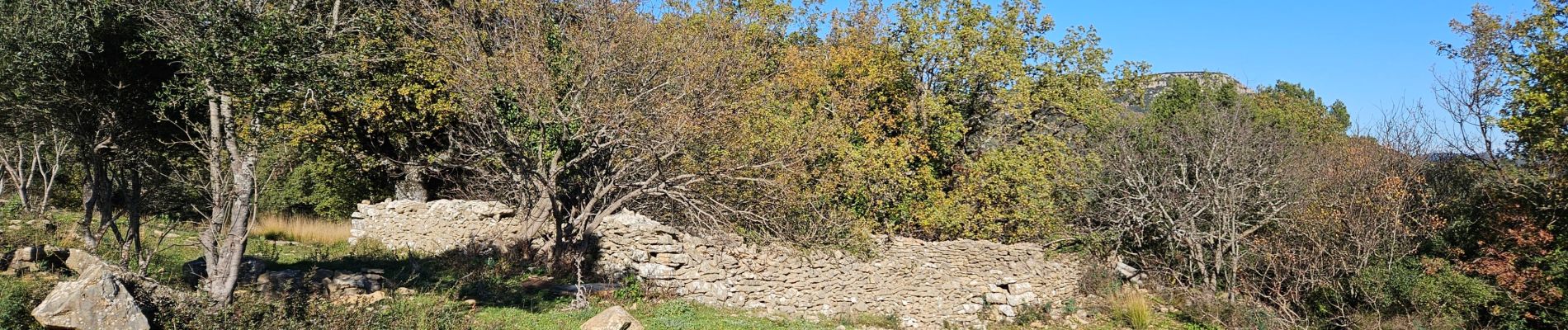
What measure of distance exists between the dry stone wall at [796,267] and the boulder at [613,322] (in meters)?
3.96

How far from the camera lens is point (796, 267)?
53.0ft

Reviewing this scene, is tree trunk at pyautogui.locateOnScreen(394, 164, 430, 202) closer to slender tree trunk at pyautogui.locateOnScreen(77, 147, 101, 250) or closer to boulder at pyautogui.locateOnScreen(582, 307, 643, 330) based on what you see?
slender tree trunk at pyautogui.locateOnScreen(77, 147, 101, 250)

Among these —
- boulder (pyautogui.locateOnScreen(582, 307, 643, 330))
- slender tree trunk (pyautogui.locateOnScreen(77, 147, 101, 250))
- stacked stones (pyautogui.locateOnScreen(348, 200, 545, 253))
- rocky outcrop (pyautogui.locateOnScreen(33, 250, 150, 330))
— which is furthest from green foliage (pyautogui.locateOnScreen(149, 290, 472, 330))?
stacked stones (pyautogui.locateOnScreen(348, 200, 545, 253))

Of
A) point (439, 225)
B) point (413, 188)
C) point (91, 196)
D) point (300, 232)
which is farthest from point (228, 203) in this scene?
point (413, 188)

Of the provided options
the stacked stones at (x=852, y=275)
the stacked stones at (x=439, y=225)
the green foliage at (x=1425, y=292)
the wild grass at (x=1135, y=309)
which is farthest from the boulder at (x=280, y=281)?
the green foliage at (x=1425, y=292)

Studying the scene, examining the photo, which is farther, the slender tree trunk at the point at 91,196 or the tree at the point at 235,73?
the slender tree trunk at the point at 91,196

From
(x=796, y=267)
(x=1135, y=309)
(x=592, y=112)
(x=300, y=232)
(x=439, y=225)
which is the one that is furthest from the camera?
(x=300, y=232)

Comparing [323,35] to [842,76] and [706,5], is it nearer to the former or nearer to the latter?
[842,76]

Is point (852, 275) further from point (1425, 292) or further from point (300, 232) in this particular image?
point (300, 232)

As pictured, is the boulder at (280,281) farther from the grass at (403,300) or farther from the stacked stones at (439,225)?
the stacked stones at (439,225)

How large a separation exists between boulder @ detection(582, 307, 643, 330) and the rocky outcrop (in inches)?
180

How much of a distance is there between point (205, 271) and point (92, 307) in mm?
4146

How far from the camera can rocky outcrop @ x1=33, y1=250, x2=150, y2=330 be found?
761cm

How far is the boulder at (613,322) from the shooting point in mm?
10531
